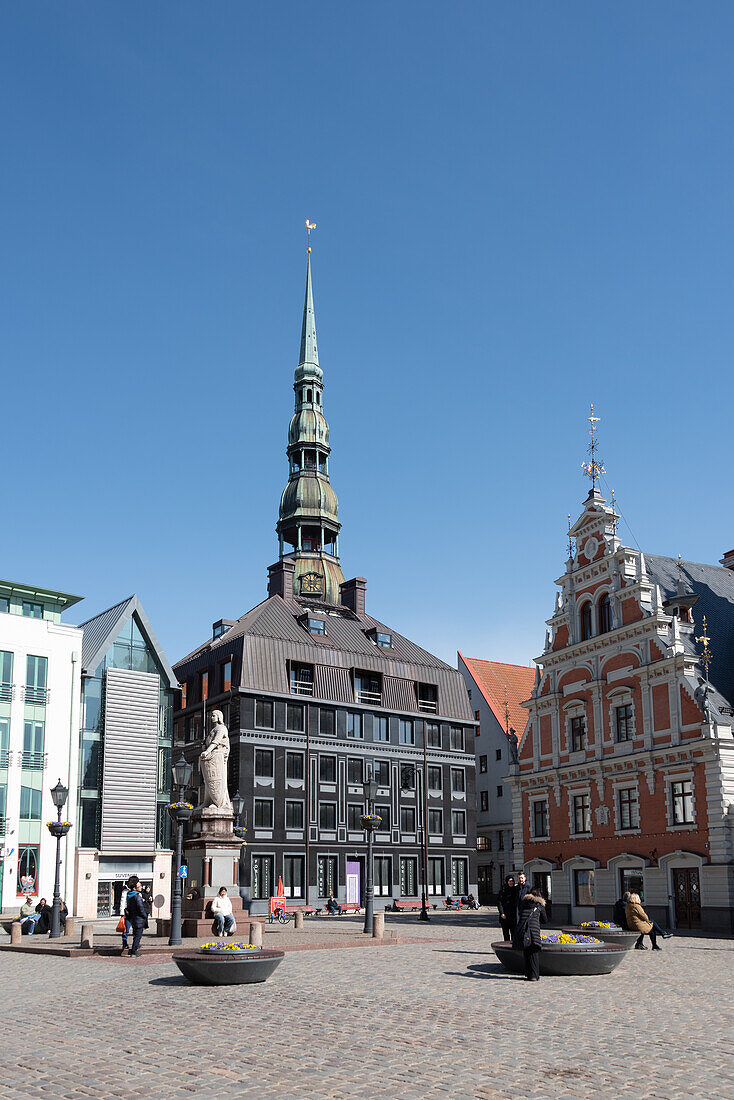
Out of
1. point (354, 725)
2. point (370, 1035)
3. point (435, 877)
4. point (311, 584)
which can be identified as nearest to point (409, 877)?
point (435, 877)

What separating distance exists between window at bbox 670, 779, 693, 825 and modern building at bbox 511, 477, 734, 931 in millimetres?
45

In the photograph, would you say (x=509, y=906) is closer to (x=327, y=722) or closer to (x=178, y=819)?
(x=178, y=819)

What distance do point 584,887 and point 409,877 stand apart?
21.0 metres

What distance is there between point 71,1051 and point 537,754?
39.6 m

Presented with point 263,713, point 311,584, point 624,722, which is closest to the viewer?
point 624,722

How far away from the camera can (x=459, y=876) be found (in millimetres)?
67062

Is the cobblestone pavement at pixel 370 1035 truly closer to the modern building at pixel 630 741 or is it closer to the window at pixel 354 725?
the modern building at pixel 630 741

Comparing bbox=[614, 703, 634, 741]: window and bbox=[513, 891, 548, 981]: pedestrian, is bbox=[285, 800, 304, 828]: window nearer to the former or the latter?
bbox=[614, 703, 634, 741]: window

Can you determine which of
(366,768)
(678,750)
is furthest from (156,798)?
(678,750)

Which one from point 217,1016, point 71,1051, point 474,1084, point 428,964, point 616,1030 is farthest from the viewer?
point 428,964

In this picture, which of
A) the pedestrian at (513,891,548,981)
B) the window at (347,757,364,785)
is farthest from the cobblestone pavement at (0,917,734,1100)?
the window at (347,757,364,785)

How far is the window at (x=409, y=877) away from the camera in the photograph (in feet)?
211

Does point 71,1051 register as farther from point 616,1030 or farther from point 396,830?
point 396,830

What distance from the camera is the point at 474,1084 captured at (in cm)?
1030
